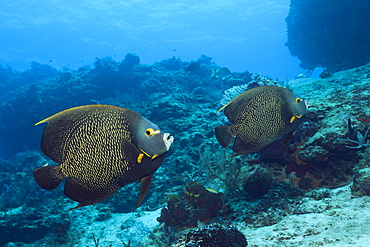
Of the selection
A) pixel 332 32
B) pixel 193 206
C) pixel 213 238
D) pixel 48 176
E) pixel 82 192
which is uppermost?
pixel 332 32

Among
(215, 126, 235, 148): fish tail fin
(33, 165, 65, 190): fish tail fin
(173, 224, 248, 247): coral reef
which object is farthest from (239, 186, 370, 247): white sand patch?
(33, 165, 65, 190): fish tail fin

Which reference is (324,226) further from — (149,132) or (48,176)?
(48,176)

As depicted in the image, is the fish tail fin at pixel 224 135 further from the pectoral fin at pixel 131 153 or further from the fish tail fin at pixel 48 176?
the fish tail fin at pixel 48 176

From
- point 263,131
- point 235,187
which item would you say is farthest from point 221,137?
point 235,187

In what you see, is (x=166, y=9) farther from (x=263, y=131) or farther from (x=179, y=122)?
(x=263, y=131)

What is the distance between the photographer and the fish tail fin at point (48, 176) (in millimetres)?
1150

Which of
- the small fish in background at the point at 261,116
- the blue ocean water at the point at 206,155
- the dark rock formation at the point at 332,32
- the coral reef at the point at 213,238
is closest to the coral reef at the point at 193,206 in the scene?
the blue ocean water at the point at 206,155

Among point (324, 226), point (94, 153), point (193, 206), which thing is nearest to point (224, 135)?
point (94, 153)

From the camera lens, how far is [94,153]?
118 centimetres

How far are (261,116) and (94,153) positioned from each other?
4.49ft

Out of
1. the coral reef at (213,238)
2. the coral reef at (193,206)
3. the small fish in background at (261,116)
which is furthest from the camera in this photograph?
the coral reef at (193,206)

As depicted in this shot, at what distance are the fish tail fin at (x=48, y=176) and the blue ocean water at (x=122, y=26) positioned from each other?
3912 centimetres

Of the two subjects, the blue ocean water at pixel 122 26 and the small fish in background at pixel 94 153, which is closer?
the small fish in background at pixel 94 153

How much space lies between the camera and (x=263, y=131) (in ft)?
5.88
